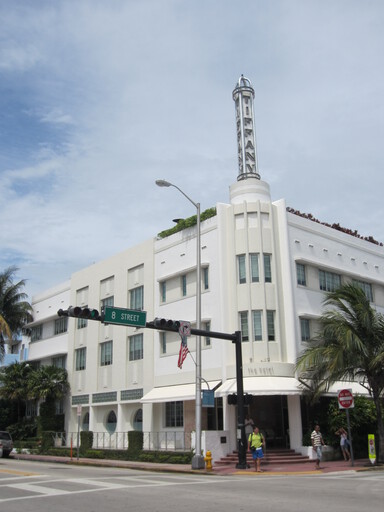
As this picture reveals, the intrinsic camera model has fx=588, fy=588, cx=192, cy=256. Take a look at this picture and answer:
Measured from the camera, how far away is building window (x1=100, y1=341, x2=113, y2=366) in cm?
3744

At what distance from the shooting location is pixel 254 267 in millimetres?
29000

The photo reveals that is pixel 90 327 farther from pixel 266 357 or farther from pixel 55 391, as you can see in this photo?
pixel 266 357

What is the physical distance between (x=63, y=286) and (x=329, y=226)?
20.7m

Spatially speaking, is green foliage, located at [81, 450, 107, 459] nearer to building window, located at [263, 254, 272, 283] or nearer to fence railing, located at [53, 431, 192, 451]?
fence railing, located at [53, 431, 192, 451]

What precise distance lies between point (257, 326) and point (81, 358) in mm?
16595

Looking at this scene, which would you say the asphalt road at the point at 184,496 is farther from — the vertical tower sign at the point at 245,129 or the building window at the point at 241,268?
the vertical tower sign at the point at 245,129

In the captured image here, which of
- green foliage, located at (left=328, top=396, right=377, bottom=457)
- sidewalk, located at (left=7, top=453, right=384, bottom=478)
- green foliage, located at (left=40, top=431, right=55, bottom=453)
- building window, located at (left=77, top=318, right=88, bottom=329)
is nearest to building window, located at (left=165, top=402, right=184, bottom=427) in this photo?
sidewalk, located at (left=7, top=453, right=384, bottom=478)

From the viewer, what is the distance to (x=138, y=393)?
33906 mm

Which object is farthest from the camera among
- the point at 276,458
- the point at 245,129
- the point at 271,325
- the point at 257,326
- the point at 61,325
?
the point at 61,325

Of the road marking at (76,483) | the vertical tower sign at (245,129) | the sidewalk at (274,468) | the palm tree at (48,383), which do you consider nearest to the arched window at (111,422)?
the palm tree at (48,383)

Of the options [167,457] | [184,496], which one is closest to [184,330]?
[167,457]

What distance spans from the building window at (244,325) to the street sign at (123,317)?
8475mm

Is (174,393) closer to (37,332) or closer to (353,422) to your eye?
(353,422)

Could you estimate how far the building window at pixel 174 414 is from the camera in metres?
31.3
